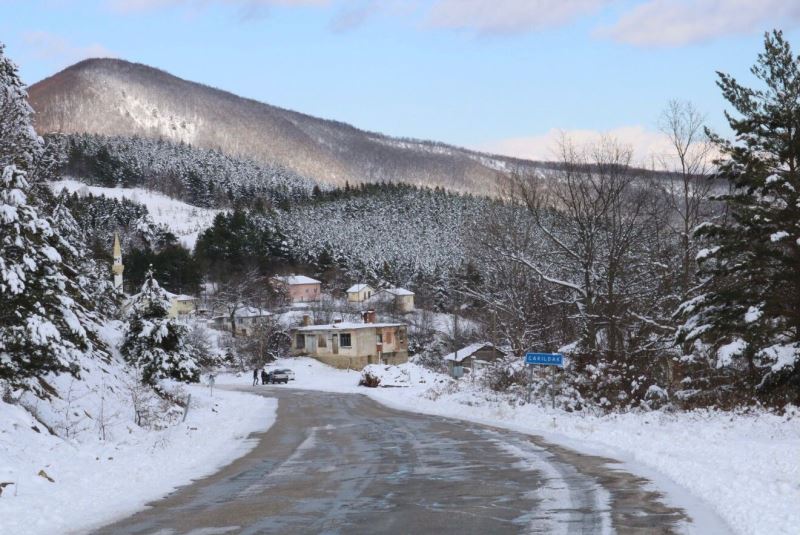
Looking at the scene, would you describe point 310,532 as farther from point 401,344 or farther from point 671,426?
point 401,344

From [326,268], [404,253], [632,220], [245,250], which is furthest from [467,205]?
[632,220]

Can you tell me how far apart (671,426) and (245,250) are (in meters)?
111

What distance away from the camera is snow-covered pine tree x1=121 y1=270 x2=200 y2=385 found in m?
33.1

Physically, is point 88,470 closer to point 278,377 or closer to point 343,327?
point 278,377

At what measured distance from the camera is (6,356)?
16016 millimetres

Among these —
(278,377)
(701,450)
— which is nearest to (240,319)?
(278,377)

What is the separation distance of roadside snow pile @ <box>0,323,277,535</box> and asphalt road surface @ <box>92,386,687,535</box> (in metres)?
0.77

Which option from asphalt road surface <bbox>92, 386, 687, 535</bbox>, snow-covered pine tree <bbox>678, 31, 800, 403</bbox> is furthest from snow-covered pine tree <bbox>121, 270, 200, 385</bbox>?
snow-covered pine tree <bbox>678, 31, 800, 403</bbox>

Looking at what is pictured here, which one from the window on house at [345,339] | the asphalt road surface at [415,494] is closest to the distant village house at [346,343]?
the window on house at [345,339]

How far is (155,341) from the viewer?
33312 millimetres

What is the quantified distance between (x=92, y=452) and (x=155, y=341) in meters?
17.8

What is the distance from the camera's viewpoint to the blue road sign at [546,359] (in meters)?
25.2

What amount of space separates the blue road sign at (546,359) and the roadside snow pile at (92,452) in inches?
361

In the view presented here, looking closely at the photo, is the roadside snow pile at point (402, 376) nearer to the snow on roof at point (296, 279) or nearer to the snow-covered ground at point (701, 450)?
the snow-covered ground at point (701, 450)
